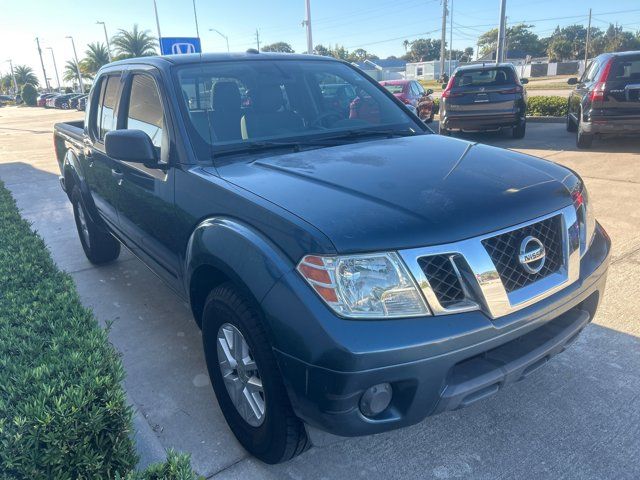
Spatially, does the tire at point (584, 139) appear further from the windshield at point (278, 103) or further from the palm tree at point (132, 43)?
the palm tree at point (132, 43)

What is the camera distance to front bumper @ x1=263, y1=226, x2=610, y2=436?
179 cm

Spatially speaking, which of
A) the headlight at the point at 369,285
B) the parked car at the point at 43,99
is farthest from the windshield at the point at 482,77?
the parked car at the point at 43,99

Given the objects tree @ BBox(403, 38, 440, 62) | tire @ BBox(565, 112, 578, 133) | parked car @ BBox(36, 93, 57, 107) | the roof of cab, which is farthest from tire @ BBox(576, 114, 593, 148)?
tree @ BBox(403, 38, 440, 62)

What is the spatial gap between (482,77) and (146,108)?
9214mm

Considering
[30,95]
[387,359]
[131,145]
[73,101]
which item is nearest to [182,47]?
[131,145]

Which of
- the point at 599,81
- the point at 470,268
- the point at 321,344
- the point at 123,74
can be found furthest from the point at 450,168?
the point at 599,81

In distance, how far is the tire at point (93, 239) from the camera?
16.5 ft

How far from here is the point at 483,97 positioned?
10453 mm

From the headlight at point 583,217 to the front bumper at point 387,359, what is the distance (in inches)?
20.6

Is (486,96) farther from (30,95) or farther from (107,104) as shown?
(30,95)

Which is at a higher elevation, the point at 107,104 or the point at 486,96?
the point at 107,104

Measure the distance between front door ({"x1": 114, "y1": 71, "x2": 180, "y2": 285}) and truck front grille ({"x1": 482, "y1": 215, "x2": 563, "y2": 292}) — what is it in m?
1.68

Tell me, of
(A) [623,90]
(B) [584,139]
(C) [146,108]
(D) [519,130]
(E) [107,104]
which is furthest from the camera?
(D) [519,130]

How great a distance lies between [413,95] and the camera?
14781 millimetres
